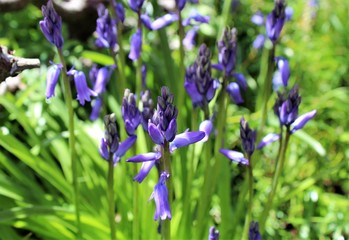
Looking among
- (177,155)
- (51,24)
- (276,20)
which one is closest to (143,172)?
(51,24)

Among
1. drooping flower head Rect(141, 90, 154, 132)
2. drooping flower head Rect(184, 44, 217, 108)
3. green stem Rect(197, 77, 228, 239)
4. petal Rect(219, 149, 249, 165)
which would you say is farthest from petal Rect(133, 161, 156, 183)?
green stem Rect(197, 77, 228, 239)

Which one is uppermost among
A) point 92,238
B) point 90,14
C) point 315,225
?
point 90,14

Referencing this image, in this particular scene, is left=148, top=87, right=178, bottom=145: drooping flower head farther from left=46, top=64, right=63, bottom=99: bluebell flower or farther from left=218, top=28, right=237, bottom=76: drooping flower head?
left=218, top=28, right=237, bottom=76: drooping flower head

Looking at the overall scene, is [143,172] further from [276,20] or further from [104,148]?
[276,20]

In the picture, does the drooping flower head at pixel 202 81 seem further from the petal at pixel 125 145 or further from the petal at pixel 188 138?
the petal at pixel 188 138

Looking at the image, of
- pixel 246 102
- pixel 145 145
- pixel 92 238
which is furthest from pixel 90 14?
pixel 92 238

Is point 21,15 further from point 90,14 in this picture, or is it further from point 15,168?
point 15,168
